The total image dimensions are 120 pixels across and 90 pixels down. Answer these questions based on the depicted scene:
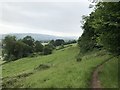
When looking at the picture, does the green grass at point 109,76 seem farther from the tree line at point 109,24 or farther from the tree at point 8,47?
the tree at point 8,47

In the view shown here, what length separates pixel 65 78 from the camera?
123 ft

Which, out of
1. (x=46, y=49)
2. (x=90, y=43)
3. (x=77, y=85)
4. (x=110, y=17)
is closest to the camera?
(x=77, y=85)

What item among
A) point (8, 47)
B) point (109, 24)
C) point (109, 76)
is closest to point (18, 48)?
point (8, 47)

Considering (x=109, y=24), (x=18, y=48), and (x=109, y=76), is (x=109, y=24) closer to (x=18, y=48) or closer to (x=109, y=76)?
(x=109, y=76)

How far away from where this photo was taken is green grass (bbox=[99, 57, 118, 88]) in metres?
33.0

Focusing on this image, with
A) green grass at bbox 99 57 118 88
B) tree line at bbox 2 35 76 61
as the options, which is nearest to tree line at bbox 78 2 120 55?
green grass at bbox 99 57 118 88

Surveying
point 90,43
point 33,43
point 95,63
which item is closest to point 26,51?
point 33,43

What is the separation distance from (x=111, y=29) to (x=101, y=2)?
4.51 metres

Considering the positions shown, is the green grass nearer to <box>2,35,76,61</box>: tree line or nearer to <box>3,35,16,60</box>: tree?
<box>2,35,76,61</box>: tree line

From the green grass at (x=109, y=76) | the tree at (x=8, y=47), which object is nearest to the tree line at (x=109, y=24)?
the green grass at (x=109, y=76)

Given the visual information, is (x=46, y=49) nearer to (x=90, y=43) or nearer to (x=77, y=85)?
(x=90, y=43)

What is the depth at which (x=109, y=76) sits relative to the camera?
36.7 m

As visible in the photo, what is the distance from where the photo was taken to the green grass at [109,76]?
33.0m

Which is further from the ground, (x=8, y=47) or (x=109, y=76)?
(x=109, y=76)
